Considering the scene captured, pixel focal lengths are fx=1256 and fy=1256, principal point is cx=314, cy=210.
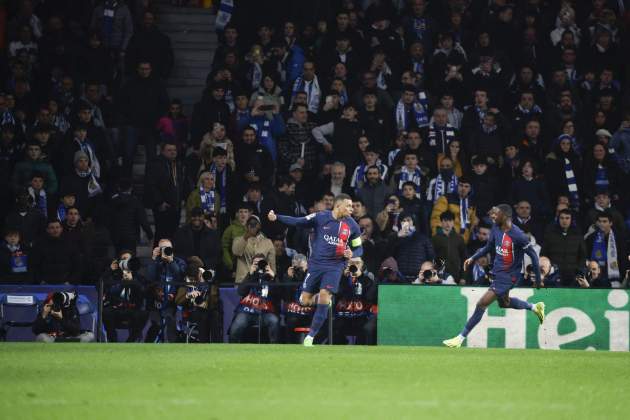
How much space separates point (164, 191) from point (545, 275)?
20.7ft

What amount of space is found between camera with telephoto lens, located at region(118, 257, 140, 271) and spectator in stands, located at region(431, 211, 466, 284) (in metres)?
4.68

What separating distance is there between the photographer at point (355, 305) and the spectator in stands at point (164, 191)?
138 inches

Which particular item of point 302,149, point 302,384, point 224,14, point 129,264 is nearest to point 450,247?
point 302,149

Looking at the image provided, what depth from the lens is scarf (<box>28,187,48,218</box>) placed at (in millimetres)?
19891

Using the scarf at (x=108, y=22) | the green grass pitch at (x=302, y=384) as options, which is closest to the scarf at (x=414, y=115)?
the scarf at (x=108, y=22)

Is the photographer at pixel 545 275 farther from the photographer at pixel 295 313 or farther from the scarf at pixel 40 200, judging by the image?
the scarf at pixel 40 200

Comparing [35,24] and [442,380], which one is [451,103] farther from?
[442,380]

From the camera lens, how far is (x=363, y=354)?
1448 centimetres

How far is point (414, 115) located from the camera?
2192cm

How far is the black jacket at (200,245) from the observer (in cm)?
1966

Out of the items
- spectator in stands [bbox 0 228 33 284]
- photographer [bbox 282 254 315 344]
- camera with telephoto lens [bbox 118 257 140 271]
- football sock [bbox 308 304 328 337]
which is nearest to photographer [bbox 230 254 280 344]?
photographer [bbox 282 254 315 344]

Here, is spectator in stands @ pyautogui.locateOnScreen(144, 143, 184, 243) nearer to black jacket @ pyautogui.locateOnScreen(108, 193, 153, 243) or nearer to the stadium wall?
black jacket @ pyautogui.locateOnScreen(108, 193, 153, 243)

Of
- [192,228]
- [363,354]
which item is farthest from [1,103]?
[363,354]

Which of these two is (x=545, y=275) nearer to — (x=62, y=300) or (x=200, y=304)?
(x=200, y=304)
